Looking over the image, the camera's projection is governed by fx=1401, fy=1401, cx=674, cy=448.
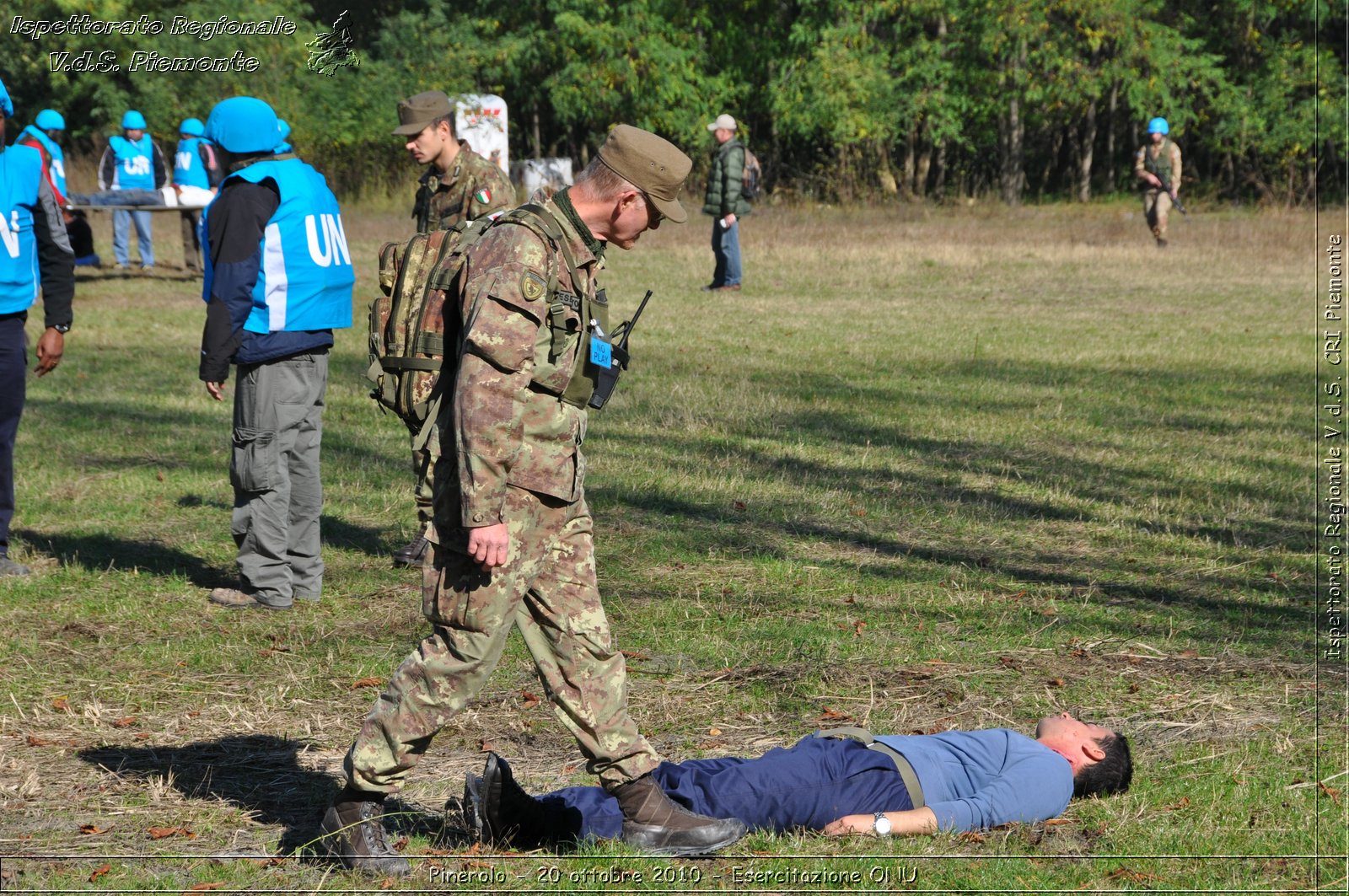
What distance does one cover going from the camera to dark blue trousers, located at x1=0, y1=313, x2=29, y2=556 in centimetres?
645

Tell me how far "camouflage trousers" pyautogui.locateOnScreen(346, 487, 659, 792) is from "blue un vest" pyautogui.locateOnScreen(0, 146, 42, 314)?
12.1 ft

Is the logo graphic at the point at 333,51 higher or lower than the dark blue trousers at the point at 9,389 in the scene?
higher

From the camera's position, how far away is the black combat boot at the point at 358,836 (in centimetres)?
367

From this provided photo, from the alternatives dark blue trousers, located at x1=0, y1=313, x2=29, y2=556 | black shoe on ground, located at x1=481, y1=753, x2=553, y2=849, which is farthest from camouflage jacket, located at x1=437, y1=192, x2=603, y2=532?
dark blue trousers, located at x1=0, y1=313, x2=29, y2=556

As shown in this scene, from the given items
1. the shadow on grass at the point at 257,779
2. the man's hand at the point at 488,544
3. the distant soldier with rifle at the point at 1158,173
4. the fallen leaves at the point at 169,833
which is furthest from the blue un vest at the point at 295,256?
the distant soldier with rifle at the point at 1158,173

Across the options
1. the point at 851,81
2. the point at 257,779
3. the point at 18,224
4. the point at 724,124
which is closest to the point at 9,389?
the point at 18,224

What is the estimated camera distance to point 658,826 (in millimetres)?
3857

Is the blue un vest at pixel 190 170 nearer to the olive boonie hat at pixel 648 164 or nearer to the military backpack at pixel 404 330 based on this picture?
the military backpack at pixel 404 330

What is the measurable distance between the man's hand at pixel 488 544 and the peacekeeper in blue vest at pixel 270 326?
2.73m

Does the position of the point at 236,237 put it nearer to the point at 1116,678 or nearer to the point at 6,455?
the point at 6,455

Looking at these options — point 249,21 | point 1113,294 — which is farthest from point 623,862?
point 249,21

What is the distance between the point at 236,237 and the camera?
580cm

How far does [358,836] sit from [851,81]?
32.7 metres

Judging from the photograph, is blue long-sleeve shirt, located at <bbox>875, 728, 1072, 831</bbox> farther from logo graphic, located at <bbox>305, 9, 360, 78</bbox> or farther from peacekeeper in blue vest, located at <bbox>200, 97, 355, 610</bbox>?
logo graphic, located at <bbox>305, 9, 360, 78</bbox>
